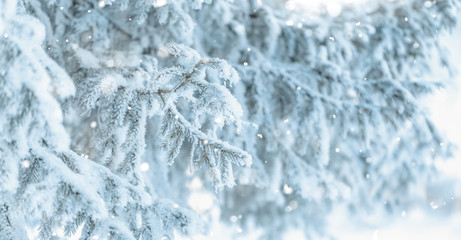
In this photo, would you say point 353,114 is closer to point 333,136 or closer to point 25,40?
point 333,136

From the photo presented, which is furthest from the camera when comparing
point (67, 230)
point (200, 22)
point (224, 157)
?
point (200, 22)

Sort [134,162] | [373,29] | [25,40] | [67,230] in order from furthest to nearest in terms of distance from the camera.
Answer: [373,29], [134,162], [67,230], [25,40]

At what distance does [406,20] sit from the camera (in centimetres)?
346

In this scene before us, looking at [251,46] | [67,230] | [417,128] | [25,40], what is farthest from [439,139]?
[25,40]

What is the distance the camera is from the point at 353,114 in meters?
2.97

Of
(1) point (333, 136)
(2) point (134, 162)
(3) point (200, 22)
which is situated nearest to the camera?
(2) point (134, 162)

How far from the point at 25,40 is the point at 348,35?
266 cm

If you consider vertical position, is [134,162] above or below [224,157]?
below

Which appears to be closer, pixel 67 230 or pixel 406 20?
pixel 67 230

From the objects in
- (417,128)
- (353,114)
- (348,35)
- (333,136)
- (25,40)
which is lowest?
(333,136)

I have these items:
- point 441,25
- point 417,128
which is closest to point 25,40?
point 417,128

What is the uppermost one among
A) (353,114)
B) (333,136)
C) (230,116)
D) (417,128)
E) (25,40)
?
(25,40)

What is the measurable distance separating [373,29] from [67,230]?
2566 millimetres

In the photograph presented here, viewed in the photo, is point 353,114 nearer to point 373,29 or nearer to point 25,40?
point 373,29
